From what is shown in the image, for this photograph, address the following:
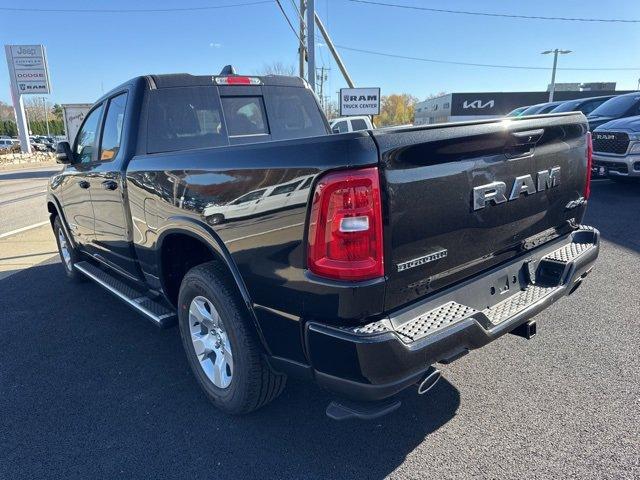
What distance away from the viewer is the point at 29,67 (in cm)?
3434

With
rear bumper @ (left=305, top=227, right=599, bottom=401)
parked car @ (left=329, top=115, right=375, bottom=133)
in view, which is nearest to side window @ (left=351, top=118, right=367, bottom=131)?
parked car @ (left=329, top=115, right=375, bottom=133)

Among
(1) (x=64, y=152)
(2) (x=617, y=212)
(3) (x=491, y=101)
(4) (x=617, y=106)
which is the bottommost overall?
(2) (x=617, y=212)

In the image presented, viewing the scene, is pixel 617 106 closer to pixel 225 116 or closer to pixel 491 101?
pixel 225 116

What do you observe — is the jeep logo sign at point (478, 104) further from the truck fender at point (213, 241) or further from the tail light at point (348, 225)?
the tail light at point (348, 225)

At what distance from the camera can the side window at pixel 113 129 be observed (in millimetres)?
3684

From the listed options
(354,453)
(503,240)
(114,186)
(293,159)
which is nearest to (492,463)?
(354,453)

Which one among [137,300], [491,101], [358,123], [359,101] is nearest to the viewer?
[137,300]

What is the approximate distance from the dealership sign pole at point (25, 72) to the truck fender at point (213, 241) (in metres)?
38.3

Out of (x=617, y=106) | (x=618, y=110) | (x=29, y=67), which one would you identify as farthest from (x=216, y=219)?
(x=29, y=67)

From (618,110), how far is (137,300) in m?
11.3

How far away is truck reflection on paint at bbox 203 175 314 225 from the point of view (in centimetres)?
197

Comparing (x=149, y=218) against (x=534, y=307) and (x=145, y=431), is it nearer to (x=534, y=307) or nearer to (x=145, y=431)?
(x=145, y=431)

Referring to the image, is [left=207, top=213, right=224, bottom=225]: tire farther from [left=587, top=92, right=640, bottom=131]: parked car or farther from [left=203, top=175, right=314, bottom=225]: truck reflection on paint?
[left=587, top=92, right=640, bottom=131]: parked car

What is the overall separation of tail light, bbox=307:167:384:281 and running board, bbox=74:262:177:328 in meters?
1.68
